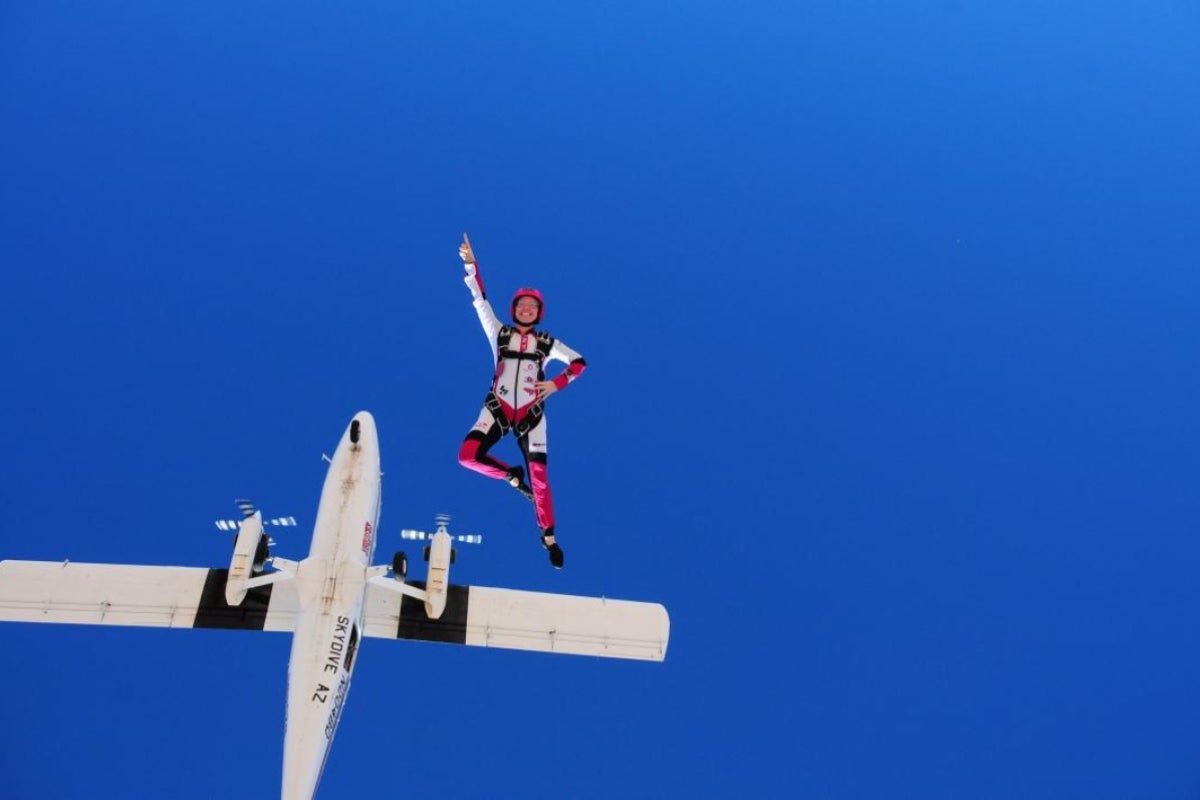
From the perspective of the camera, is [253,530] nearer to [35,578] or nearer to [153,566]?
[153,566]

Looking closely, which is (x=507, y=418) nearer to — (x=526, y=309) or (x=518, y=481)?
(x=518, y=481)

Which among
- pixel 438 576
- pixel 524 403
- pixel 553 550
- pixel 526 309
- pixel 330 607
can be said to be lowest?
pixel 330 607

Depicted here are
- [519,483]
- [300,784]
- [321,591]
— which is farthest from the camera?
[519,483]

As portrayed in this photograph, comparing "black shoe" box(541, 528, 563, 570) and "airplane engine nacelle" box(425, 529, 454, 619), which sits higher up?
"black shoe" box(541, 528, 563, 570)

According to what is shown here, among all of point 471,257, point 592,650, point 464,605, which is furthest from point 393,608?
point 471,257

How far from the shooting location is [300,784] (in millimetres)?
7734

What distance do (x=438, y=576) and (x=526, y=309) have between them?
3380 millimetres

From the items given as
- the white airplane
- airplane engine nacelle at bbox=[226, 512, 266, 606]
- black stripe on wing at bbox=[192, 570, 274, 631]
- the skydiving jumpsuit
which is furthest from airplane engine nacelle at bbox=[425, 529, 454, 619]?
airplane engine nacelle at bbox=[226, 512, 266, 606]

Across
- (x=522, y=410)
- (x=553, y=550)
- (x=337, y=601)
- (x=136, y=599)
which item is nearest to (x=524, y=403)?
(x=522, y=410)

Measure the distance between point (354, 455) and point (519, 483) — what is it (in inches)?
86.1

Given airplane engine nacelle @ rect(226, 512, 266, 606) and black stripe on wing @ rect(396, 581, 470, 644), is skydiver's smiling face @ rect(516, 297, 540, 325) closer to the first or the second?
black stripe on wing @ rect(396, 581, 470, 644)

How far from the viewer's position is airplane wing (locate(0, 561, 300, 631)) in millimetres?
8883

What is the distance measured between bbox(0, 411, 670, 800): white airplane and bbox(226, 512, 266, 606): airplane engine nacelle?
1 cm

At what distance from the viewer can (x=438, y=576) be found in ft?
29.4
